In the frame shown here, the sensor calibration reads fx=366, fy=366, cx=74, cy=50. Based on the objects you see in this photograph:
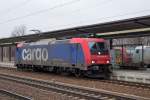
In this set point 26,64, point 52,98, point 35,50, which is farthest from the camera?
point 26,64

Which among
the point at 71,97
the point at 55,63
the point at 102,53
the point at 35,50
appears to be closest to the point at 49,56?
the point at 55,63

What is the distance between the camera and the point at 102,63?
24.5m

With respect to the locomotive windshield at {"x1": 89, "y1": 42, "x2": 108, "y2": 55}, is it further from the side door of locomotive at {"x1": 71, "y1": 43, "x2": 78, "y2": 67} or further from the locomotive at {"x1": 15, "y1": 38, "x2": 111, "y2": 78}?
the side door of locomotive at {"x1": 71, "y1": 43, "x2": 78, "y2": 67}

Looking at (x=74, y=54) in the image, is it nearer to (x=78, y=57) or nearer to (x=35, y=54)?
(x=78, y=57)

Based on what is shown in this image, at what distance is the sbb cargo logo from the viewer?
2988cm

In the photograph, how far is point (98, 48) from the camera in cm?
2498

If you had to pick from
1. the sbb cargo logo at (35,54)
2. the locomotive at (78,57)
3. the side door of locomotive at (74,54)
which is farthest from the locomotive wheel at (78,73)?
the sbb cargo logo at (35,54)

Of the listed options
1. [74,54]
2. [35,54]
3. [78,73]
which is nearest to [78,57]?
[74,54]

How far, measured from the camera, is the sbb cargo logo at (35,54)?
2988 centimetres

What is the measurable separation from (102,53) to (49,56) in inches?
216

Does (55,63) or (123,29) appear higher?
(123,29)

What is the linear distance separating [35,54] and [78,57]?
805cm

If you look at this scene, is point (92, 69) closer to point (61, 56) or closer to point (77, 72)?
point (77, 72)

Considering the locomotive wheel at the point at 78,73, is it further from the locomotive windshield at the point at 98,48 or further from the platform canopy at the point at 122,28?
the platform canopy at the point at 122,28
